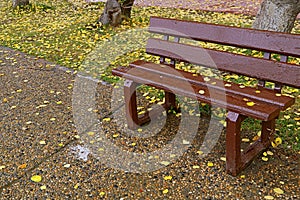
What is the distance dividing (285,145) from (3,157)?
2.42 m

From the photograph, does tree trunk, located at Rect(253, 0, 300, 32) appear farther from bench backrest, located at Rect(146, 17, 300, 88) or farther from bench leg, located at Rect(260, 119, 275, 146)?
bench leg, located at Rect(260, 119, 275, 146)

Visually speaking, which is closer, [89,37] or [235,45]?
[235,45]

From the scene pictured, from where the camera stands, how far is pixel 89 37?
22.6 feet

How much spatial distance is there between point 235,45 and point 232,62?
143mm

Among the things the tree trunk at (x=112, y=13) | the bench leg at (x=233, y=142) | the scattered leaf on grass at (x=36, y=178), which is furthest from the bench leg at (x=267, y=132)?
the tree trunk at (x=112, y=13)

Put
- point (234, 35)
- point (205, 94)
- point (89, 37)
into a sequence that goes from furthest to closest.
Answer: point (89, 37), point (234, 35), point (205, 94)

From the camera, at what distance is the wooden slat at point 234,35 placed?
2.81 metres

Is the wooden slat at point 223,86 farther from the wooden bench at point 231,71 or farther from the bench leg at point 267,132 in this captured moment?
the bench leg at point 267,132

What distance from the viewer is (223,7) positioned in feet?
34.8

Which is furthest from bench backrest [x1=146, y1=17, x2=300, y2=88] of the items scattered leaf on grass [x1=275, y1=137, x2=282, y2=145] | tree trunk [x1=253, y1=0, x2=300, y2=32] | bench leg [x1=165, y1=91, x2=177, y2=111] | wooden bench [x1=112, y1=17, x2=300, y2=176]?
tree trunk [x1=253, y1=0, x2=300, y2=32]

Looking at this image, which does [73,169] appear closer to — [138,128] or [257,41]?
[138,128]

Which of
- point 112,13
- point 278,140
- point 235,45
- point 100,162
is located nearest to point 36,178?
point 100,162

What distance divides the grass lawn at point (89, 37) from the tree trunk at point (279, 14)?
1.64ft

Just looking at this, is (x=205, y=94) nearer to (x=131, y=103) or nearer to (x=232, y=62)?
(x=232, y=62)
